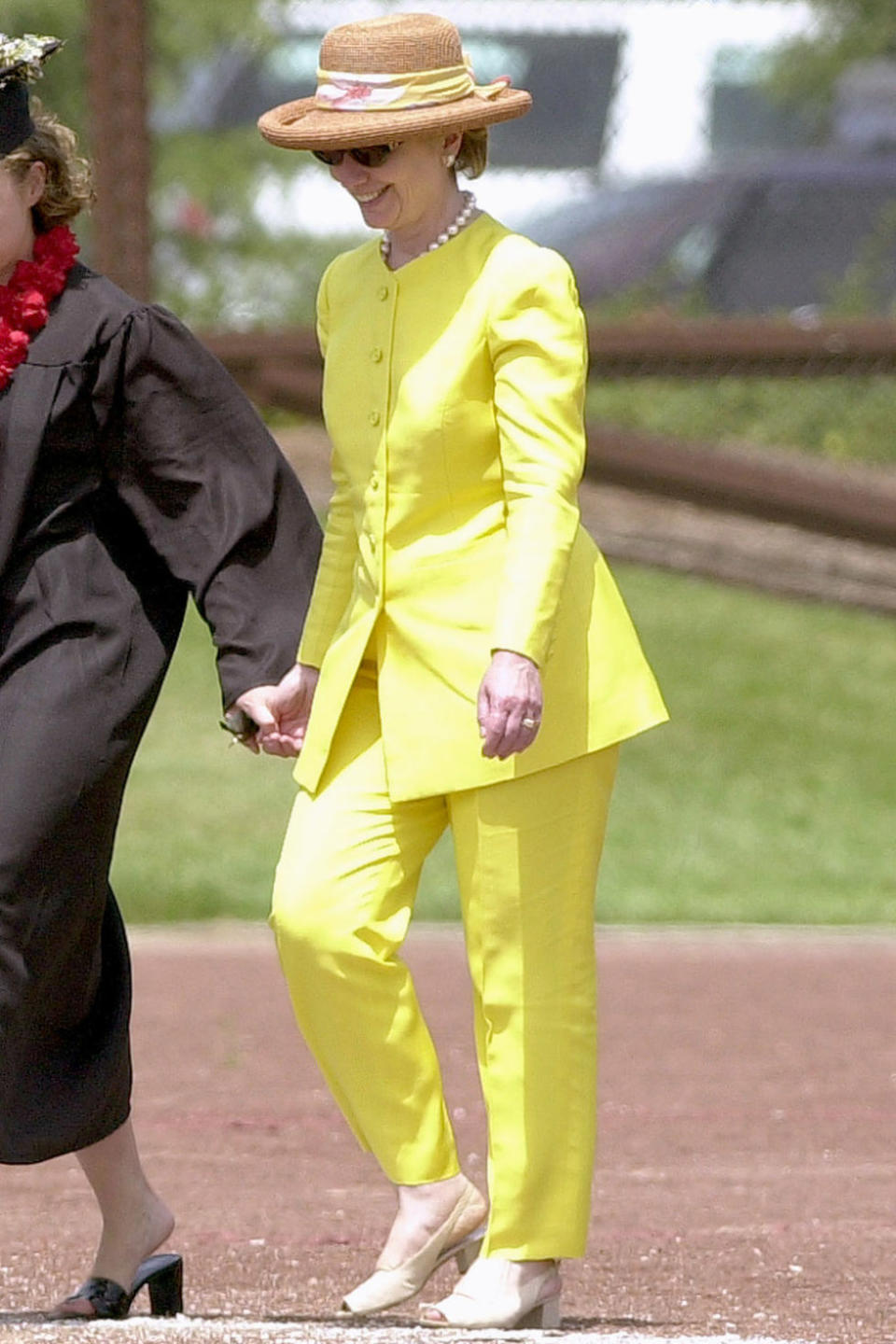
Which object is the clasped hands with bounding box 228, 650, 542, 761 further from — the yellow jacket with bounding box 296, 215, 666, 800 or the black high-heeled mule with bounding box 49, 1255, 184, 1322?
the black high-heeled mule with bounding box 49, 1255, 184, 1322

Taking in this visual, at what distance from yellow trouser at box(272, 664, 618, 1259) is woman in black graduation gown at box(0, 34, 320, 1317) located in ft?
0.93

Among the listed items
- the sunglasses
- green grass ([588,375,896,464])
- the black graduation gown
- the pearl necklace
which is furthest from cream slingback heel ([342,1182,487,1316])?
green grass ([588,375,896,464])

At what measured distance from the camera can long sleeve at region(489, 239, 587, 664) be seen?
3.48 metres

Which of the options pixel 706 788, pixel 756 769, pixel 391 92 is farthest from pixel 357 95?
pixel 756 769

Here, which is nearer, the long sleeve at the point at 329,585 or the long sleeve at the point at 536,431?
the long sleeve at the point at 536,431

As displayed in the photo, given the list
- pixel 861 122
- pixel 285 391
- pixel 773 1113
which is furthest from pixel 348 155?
pixel 861 122

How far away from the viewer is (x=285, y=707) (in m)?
3.87

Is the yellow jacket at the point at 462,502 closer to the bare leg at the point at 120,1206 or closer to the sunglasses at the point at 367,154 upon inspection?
the sunglasses at the point at 367,154

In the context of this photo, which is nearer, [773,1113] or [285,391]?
[773,1113]

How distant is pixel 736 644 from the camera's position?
10.6 m

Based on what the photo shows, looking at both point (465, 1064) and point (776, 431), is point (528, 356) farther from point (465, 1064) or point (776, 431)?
point (776, 431)

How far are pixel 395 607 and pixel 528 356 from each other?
396 millimetres

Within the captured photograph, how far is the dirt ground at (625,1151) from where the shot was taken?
13.4 ft

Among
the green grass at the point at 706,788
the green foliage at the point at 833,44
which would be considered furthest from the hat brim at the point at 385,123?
the green foliage at the point at 833,44
